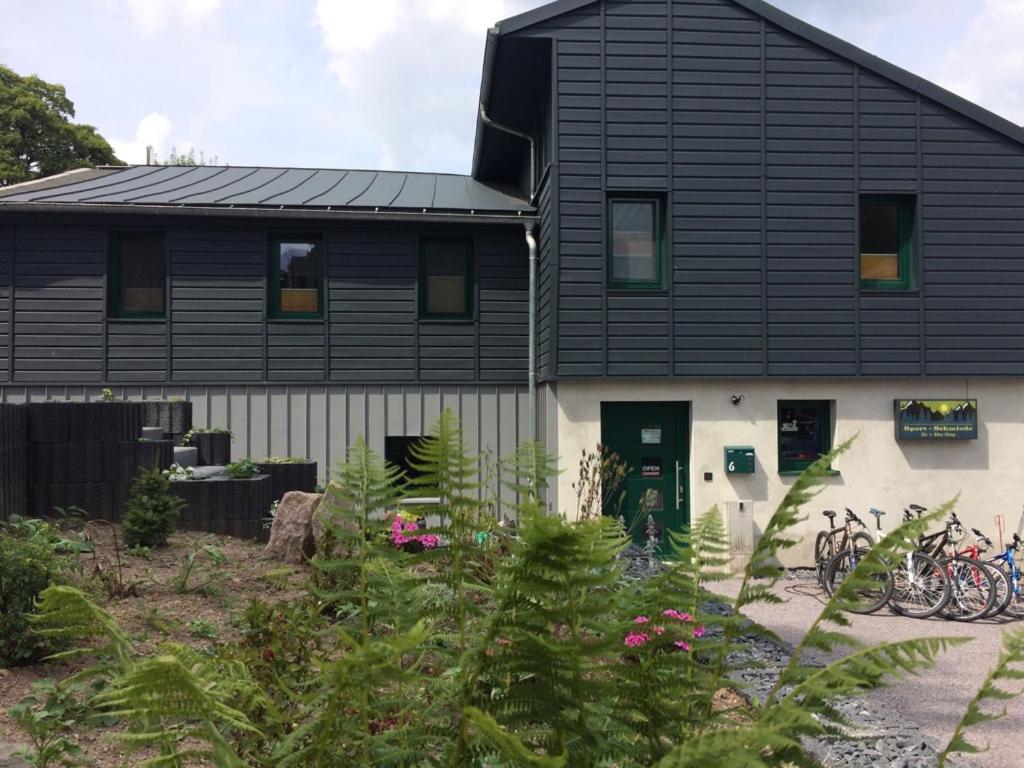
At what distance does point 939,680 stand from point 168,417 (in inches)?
332

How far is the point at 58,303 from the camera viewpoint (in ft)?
33.9

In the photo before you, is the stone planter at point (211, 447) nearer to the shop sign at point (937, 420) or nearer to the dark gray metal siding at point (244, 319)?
the dark gray metal siding at point (244, 319)

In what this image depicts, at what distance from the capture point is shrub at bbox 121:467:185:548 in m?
5.62

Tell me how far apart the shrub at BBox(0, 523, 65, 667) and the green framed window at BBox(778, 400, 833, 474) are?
8.41 metres

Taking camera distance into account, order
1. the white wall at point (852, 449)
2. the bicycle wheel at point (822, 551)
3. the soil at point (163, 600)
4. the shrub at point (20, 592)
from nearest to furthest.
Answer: the soil at point (163, 600) < the shrub at point (20, 592) < the bicycle wheel at point (822, 551) < the white wall at point (852, 449)

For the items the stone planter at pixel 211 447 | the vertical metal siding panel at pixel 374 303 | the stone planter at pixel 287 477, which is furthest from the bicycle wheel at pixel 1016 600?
the stone planter at pixel 211 447

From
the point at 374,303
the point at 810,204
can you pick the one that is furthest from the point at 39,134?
the point at 810,204

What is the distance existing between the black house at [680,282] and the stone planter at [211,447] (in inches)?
61.7

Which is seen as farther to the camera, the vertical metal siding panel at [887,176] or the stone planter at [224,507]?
the vertical metal siding panel at [887,176]

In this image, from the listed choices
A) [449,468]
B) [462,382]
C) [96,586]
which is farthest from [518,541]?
[462,382]

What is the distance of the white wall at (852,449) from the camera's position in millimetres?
9273

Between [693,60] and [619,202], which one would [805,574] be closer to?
[619,202]

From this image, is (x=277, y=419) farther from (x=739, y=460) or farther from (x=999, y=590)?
(x=999, y=590)

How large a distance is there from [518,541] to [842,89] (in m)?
10.7
